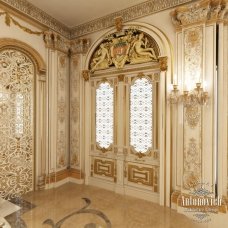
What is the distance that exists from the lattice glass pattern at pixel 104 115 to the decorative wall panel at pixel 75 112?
0.50m

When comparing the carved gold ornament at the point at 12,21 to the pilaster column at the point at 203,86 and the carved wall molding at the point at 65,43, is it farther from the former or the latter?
the pilaster column at the point at 203,86

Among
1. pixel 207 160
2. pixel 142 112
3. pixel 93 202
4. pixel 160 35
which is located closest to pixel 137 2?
pixel 160 35

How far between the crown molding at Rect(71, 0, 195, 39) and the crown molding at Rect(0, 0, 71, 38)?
281 mm

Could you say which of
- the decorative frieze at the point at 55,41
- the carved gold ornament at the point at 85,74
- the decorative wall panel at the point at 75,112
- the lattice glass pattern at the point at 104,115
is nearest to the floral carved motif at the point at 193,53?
the lattice glass pattern at the point at 104,115

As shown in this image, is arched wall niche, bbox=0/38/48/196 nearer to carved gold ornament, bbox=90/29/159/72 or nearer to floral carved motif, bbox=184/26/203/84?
carved gold ornament, bbox=90/29/159/72

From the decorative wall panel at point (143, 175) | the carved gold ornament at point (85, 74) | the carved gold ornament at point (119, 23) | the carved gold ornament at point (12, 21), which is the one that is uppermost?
the carved gold ornament at point (119, 23)

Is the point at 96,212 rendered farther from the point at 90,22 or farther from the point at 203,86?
the point at 90,22

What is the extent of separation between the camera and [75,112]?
439 centimetres

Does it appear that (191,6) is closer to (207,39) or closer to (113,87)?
(207,39)

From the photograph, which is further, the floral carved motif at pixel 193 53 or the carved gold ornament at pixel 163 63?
the carved gold ornament at pixel 163 63

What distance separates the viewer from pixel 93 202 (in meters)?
3.38

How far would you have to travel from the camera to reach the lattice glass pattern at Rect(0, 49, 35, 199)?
3344 millimetres

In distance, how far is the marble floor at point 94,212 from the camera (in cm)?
271
